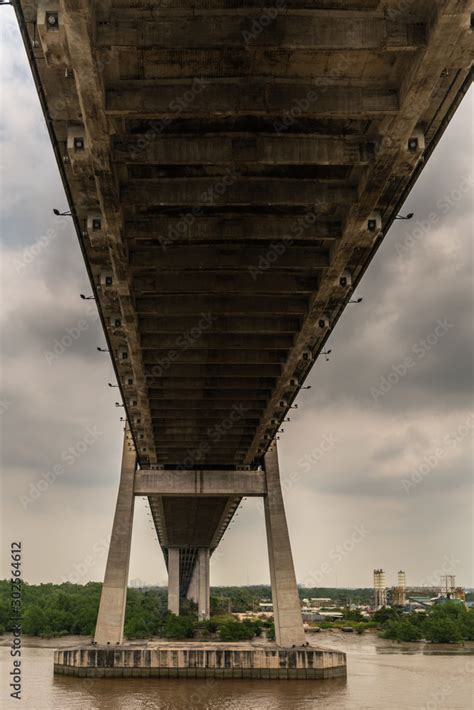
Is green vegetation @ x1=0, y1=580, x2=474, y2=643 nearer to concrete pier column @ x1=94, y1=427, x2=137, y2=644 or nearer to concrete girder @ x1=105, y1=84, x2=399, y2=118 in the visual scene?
concrete pier column @ x1=94, y1=427, x2=137, y2=644

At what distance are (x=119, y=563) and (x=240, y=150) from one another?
29218 millimetres

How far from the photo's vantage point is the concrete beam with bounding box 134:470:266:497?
40.5 metres

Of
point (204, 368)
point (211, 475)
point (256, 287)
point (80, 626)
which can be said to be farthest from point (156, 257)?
point (80, 626)

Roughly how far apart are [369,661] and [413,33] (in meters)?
44.6

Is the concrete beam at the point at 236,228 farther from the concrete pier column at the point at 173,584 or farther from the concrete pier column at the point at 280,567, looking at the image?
the concrete pier column at the point at 173,584

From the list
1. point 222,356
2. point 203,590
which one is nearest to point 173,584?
point 203,590

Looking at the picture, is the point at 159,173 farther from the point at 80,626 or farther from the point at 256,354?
the point at 80,626

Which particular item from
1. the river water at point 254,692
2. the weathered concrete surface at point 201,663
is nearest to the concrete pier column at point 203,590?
the river water at point 254,692

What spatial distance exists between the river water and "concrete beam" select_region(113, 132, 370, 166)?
19.6m

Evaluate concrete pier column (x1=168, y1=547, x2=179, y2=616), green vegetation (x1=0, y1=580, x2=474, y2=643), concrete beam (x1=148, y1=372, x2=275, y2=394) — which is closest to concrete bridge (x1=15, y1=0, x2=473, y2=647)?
concrete beam (x1=148, y1=372, x2=275, y2=394)

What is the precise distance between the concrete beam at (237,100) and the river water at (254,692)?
20.9 m

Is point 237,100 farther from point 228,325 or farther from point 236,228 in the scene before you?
point 228,325

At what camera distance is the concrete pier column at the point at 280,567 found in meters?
37.1

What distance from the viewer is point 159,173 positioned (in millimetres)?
14648
